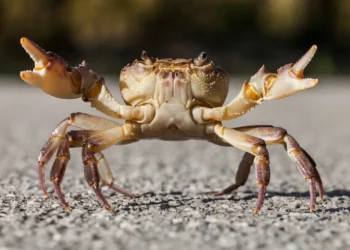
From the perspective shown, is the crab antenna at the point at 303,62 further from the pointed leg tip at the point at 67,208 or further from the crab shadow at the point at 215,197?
the pointed leg tip at the point at 67,208

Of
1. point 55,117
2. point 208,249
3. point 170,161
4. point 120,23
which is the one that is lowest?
point 208,249

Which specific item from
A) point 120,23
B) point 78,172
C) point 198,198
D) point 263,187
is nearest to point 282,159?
point 78,172

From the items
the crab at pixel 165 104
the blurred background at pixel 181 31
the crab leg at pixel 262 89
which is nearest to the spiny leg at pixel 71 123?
the crab at pixel 165 104

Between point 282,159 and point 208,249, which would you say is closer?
point 208,249

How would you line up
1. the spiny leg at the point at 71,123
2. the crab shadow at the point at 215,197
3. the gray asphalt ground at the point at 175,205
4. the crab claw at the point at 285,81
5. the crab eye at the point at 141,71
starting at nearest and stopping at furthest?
the gray asphalt ground at the point at 175,205 < the crab claw at the point at 285,81 < the spiny leg at the point at 71,123 < the crab eye at the point at 141,71 < the crab shadow at the point at 215,197

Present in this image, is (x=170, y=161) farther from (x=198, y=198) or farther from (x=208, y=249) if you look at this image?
(x=208, y=249)

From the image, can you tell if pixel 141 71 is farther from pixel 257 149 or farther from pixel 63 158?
pixel 257 149

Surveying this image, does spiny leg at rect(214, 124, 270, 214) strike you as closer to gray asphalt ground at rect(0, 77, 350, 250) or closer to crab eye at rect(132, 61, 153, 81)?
gray asphalt ground at rect(0, 77, 350, 250)

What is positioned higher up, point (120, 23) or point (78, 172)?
point (120, 23)
